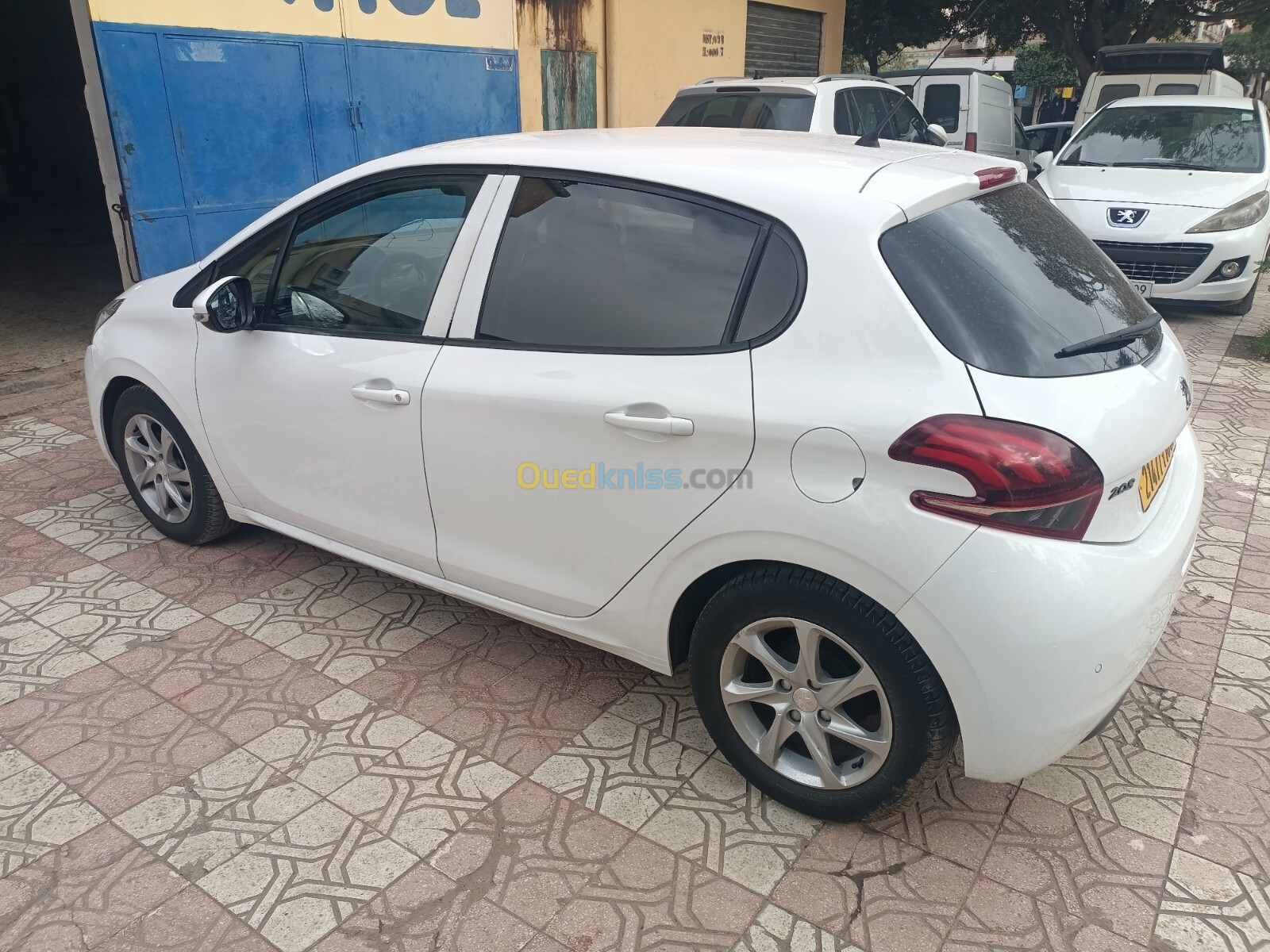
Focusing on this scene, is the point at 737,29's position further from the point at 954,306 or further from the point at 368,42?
the point at 954,306

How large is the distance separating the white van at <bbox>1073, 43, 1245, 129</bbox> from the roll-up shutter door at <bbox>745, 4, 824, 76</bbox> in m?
4.73

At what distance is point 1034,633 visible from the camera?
2094 millimetres

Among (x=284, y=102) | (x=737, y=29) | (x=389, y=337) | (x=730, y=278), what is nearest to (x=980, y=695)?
(x=730, y=278)

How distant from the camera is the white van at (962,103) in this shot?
12367 millimetres

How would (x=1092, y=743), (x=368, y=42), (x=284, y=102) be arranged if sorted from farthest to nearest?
1. (x=368, y=42)
2. (x=284, y=102)
3. (x=1092, y=743)

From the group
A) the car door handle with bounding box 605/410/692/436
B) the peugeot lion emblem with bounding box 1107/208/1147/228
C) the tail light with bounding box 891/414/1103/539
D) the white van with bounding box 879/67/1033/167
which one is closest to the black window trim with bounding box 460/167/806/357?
the car door handle with bounding box 605/410/692/436

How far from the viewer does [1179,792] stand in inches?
107

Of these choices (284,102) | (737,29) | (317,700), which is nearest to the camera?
(317,700)

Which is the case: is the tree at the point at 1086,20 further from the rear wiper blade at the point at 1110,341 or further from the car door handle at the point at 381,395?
the car door handle at the point at 381,395

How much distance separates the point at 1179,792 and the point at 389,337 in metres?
2.72

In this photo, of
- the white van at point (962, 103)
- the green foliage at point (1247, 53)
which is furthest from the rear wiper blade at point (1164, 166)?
the green foliage at point (1247, 53)

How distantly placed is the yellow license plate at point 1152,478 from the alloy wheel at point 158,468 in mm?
→ 3483

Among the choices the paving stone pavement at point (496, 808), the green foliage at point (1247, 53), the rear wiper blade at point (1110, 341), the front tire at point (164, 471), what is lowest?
the paving stone pavement at point (496, 808)

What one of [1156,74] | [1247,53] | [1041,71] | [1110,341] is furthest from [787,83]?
[1041,71]
